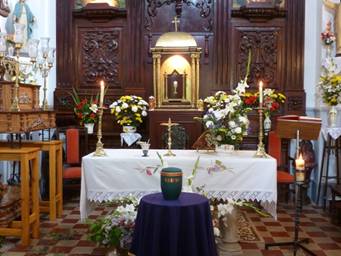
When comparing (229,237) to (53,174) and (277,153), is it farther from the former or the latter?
(53,174)

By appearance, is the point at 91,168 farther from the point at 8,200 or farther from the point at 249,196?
the point at 249,196

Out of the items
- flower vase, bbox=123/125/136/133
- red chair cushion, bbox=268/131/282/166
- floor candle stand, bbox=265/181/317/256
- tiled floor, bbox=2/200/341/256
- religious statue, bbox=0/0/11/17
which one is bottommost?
tiled floor, bbox=2/200/341/256

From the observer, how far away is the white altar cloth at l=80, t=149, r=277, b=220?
424cm

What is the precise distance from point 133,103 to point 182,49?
112cm

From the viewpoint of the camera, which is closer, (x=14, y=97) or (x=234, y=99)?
(x=234, y=99)

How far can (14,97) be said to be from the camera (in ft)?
15.6

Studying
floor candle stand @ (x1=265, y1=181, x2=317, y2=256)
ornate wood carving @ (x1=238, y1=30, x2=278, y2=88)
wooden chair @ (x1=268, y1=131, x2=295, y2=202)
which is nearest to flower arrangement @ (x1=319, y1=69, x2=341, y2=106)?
wooden chair @ (x1=268, y1=131, x2=295, y2=202)

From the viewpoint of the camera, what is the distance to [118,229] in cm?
375

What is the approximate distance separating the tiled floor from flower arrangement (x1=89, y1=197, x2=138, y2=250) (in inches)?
18.6

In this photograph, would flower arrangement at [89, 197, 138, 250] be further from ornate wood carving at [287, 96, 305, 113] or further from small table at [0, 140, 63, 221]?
ornate wood carving at [287, 96, 305, 113]

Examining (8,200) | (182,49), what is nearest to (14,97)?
(8,200)

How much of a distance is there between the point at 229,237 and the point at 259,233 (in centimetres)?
84

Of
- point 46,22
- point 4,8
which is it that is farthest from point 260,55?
point 4,8

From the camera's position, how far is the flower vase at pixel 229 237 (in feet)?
13.9
